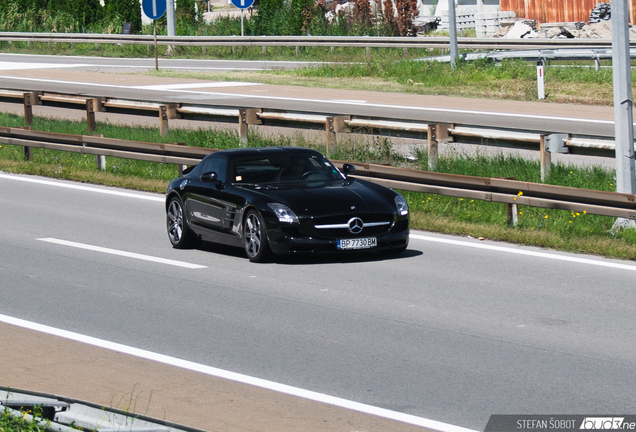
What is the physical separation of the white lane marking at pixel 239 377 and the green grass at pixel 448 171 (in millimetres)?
6057

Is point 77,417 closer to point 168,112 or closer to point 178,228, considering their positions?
point 178,228

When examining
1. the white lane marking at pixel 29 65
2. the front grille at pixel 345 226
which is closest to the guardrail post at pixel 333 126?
the front grille at pixel 345 226

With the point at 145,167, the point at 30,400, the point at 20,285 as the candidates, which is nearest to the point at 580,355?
the point at 30,400

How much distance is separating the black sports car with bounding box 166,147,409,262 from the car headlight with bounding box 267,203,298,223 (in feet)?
0.04

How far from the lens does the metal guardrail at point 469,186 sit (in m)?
12.7

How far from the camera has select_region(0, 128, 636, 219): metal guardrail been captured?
1273 centimetres

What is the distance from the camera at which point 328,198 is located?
1214 cm

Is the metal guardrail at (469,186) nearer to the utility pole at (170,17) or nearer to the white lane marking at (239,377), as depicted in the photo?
the white lane marking at (239,377)

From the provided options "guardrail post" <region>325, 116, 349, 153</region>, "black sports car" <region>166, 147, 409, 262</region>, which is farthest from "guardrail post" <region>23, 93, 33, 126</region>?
"black sports car" <region>166, 147, 409, 262</region>

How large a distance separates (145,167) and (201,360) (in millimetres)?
12801

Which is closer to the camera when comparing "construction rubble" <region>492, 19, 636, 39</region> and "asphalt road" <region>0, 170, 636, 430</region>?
"asphalt road" <region>0, 170, 636, 430</region>

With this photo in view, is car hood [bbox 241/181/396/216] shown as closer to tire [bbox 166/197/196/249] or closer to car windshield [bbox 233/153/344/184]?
car windshield [bbox 233/153/344/184]

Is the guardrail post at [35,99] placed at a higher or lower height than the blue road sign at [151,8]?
lower

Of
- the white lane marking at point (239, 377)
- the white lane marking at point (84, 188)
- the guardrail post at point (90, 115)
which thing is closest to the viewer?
the white lane marking at point (239, 377)
